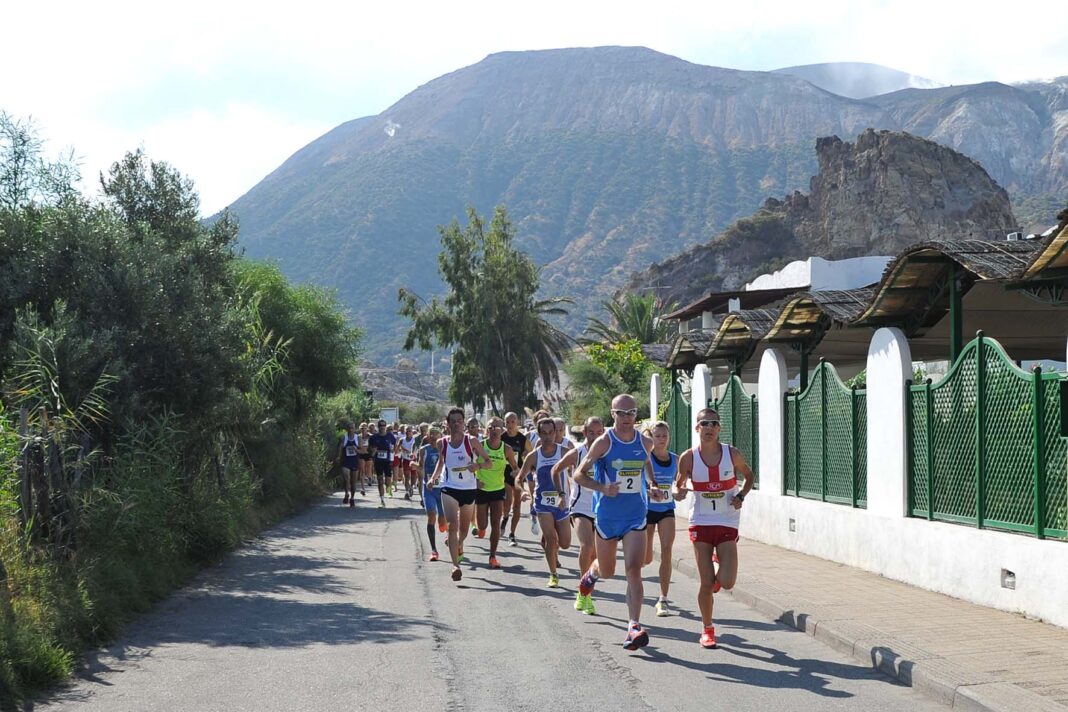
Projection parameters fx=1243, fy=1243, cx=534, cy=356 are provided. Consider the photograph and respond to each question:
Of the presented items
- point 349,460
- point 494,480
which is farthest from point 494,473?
point 349,460

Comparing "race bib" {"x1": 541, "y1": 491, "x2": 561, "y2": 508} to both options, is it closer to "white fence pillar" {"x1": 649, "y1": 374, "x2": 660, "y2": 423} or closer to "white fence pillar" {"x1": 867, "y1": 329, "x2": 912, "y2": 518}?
"white fence pillar" {"x1": 867, "y1": 329, "x2": 912, "y2": 518}

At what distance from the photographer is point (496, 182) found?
183875 mm

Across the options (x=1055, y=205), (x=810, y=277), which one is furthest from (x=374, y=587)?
(x=1055, y=205)

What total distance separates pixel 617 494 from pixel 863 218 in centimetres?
10050

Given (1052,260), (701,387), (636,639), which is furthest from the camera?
(701,387)

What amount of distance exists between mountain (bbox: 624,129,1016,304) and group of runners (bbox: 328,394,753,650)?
3415 inches

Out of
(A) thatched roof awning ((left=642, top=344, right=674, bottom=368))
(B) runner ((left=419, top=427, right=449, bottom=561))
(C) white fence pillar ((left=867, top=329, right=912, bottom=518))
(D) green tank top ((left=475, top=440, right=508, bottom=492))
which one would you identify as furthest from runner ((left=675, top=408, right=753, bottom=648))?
(A) thatched roof awning ((left=642, top=344, right=674, bottom=368))

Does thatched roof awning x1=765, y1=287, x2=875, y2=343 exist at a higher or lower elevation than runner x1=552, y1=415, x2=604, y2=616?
higher

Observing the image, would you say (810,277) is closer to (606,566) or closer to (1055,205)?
(606,566)

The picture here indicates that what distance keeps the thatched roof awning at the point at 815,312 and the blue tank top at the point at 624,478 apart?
22.3 feet

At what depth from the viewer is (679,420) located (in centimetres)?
2580

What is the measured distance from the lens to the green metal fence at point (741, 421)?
2059cm

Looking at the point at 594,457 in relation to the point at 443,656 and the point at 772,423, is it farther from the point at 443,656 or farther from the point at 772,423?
the point at 772,423

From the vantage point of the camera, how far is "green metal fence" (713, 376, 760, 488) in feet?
67.6
